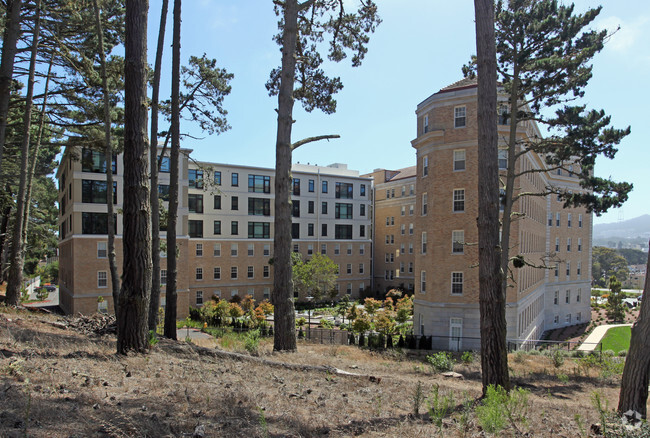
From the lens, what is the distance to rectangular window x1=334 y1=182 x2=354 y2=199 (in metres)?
58.4

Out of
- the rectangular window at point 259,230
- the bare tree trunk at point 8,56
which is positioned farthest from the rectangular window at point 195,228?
the bare tree trunk at point 8,56

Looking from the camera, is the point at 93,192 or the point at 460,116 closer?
the point at 460,116

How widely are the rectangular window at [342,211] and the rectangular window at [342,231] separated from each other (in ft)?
4.36

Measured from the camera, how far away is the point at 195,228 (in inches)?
1881

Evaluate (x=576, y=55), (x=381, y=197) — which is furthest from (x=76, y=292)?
(x=381, y=197)

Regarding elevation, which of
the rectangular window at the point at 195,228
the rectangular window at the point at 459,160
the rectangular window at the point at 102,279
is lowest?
the rectangular window at the point at 102,279

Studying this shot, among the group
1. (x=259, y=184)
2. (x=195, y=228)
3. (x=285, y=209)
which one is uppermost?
(x=259, y=184)

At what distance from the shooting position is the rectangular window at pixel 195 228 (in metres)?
47.5

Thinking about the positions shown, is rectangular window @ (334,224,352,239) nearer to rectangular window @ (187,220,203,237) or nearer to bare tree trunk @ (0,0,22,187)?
rectangular window @ (187,220,203,237)

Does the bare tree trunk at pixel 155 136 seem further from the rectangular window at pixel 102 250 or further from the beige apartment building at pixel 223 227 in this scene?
the rectangular window at pixel 102 250

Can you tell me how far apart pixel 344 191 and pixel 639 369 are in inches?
2052

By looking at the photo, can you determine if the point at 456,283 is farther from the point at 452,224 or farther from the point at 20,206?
the point at 20,206

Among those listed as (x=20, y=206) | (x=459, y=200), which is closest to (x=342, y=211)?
(x=459, y=200)

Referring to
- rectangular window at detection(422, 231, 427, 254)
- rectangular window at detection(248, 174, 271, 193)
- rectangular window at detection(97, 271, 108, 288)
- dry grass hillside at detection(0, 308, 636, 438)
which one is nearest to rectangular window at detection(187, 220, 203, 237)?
rectangular window at detection(248, 174, 271, 193)
